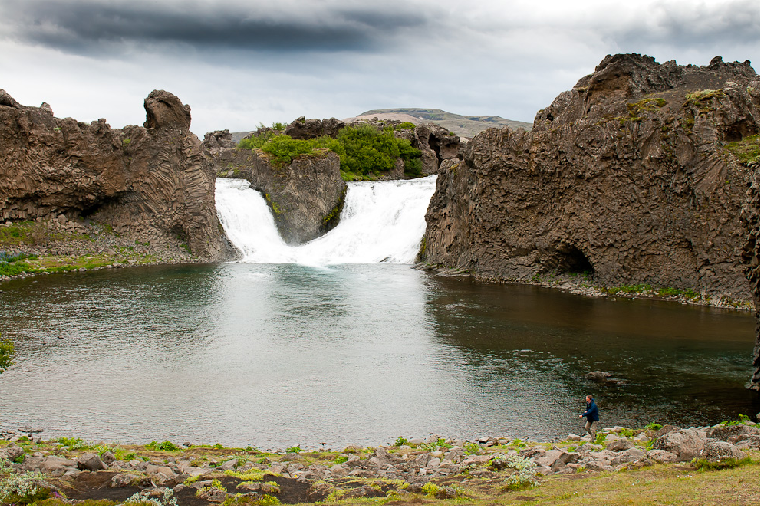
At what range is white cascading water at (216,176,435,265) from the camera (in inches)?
3056

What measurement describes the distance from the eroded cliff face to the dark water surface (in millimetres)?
5174

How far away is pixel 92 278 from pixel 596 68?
52.5 m

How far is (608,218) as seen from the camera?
180ft

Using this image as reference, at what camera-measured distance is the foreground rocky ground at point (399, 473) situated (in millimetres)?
13555

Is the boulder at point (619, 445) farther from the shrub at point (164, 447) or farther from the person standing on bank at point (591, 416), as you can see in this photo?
the shrub at point (164, 447)

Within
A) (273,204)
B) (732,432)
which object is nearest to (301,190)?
(273,204)

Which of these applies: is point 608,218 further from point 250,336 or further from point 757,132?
point 250,336

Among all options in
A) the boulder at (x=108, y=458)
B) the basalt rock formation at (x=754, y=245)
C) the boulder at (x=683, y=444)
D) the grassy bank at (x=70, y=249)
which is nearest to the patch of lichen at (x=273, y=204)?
the grassy bank at (x=70, y=249)

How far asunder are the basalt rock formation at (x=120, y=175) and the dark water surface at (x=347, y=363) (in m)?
19.4

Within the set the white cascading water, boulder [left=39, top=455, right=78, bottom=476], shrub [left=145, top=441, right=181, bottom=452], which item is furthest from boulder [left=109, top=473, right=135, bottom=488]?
the white cascading water

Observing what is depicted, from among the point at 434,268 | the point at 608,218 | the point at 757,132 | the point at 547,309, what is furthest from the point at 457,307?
the point at 757,132

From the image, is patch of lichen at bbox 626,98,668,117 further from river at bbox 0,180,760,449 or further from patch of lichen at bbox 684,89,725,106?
river at bbox 0,180,760,449

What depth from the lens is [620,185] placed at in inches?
2128

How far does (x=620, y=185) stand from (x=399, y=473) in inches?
1714
